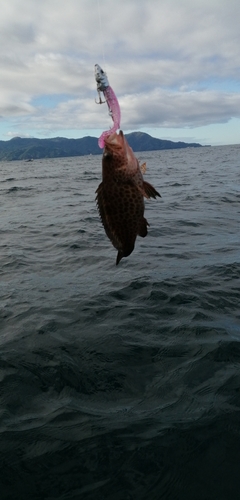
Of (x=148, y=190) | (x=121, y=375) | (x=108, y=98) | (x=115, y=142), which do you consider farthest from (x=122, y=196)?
(x=121, y=375)

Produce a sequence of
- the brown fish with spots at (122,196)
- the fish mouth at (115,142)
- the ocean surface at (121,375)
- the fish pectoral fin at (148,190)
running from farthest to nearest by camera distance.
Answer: the ocean surface at (121,375)
the fish pectoral fin at (148,190)
the brown fish with spots at (122,196)
the fish mouth at (115,142)

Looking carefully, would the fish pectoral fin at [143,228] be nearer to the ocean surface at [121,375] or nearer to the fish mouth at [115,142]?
the fish mouth at [115,142]

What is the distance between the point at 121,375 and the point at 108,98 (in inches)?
157

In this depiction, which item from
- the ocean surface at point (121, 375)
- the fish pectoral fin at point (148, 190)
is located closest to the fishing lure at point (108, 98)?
the fish pectoral fin at point (148, 190)

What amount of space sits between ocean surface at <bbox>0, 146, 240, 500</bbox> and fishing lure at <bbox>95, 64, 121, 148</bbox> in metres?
3.39

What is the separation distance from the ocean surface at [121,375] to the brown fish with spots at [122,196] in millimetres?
2393

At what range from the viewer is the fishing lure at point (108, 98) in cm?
280

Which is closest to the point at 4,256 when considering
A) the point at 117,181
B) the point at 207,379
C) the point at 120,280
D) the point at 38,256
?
the point at 38,256

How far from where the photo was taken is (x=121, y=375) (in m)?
5.43

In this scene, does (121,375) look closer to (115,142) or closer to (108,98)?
(115,142)

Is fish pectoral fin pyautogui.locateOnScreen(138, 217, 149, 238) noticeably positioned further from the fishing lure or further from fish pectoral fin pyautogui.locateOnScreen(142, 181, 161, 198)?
the fishing lure

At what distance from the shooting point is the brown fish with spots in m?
3.20

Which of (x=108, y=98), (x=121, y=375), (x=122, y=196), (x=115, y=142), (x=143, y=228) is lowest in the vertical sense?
(x=121, y=375)

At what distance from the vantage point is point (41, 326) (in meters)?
6.83
